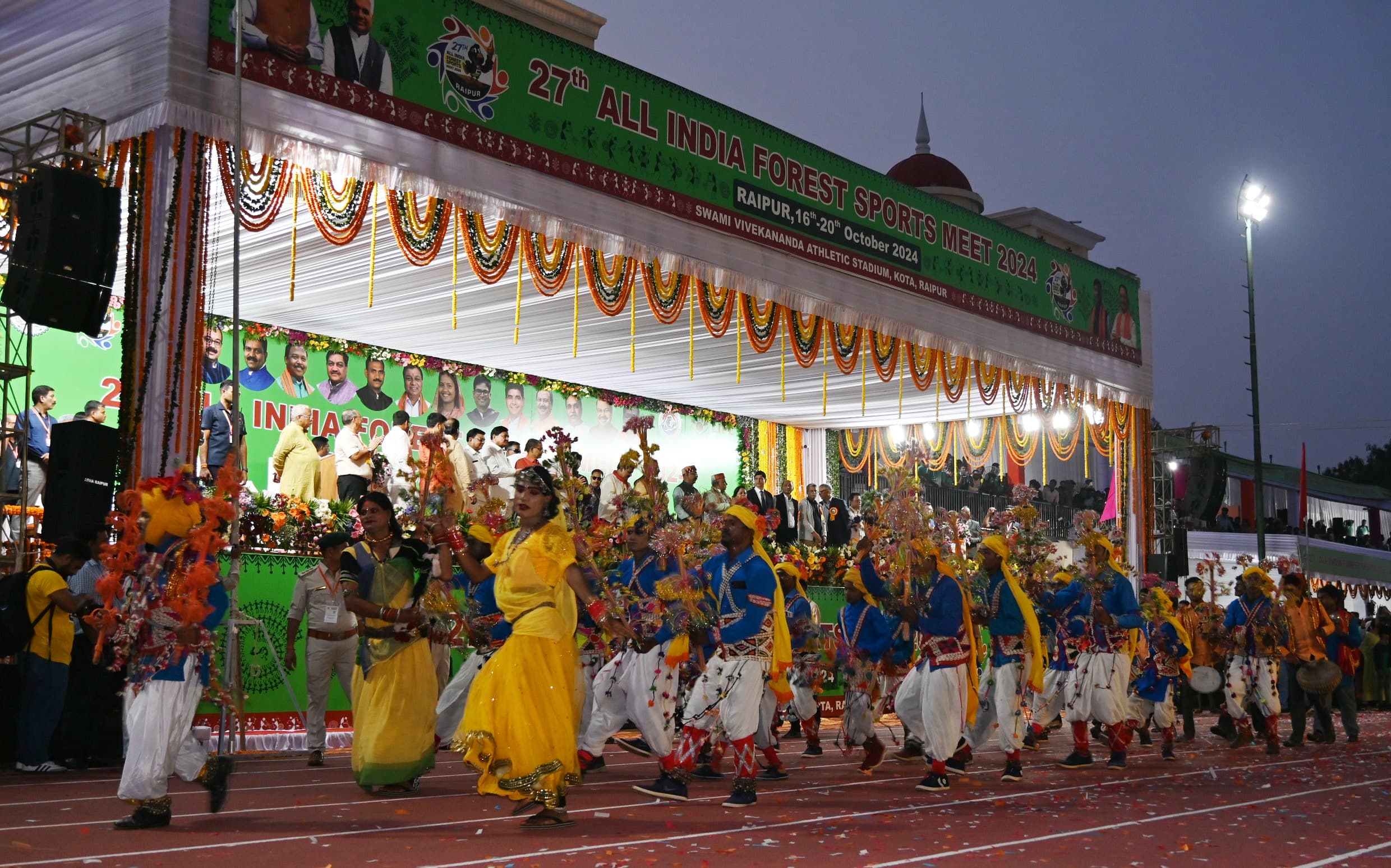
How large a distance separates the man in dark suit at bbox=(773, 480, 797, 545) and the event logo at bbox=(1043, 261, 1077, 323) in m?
4.73

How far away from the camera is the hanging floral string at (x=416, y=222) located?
1148cm

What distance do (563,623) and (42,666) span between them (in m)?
4.45

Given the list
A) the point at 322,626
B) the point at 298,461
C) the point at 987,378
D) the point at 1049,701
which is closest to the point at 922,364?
the point at 987,378

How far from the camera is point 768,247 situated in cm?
1472

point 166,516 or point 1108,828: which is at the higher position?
point 166,516

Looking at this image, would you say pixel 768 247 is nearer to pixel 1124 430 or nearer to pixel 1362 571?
pixel 1124 430

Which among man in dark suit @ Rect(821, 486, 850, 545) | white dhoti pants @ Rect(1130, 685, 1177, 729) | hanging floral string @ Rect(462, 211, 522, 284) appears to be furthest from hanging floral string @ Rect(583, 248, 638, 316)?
man in dark suit @ Rect(821, 486, 850, 545)

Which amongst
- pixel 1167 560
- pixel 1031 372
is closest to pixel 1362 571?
pixel 1167 560

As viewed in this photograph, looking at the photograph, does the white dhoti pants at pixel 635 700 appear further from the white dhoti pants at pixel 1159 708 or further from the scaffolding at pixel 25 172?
the white dhoti pants at pixel 1159 708

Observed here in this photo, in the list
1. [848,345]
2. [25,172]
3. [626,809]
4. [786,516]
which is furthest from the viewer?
[786,516]

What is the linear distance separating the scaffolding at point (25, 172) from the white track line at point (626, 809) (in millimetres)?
4596

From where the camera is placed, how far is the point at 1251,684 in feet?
42.5

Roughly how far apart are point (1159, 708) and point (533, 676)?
7.90 m

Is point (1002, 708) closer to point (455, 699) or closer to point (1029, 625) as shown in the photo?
Answer: point (1029, 625)
